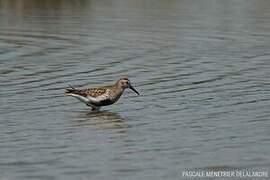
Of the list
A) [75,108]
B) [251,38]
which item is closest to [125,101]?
[75,108]

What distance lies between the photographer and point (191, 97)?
59.2ft

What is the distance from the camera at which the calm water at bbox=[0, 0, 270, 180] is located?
1270cm

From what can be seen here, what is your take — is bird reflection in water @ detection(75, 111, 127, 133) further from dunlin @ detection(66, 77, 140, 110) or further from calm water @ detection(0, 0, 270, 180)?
dunlin @ detection(66, 77, 140, 110)

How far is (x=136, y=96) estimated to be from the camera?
60.7ft

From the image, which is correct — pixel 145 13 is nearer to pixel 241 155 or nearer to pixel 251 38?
pixel 251 38

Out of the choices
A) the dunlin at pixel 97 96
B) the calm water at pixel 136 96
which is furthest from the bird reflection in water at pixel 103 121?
the dunlin at pixel 97 96

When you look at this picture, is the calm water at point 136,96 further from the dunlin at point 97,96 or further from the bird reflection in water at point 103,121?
the dunlin at point 97,96

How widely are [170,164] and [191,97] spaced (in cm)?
571

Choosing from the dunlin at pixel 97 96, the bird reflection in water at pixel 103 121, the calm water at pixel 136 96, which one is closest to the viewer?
the calm water at pixel 136 96

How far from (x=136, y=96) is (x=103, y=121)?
2.68 meters

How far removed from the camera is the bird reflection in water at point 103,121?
15203mm

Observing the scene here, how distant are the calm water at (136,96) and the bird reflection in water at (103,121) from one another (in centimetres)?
2

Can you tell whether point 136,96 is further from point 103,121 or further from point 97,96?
point 103,121

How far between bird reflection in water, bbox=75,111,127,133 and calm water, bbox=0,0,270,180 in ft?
0.06
